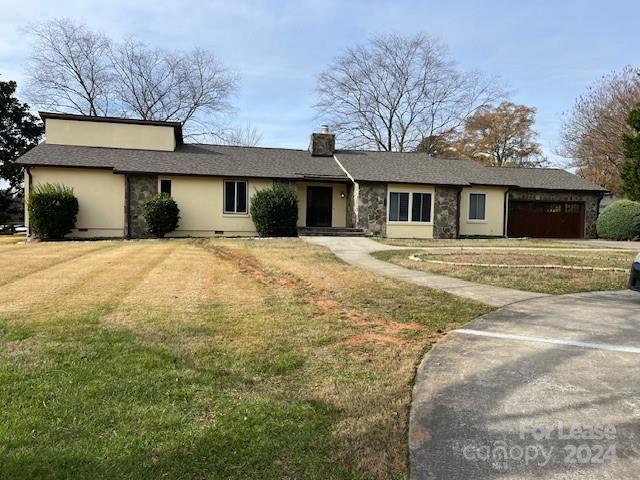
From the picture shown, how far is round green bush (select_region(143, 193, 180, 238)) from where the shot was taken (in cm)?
1856

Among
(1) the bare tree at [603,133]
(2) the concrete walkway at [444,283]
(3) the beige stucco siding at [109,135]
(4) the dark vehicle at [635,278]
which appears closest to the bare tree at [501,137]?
(1) the bare tree at [603,133]

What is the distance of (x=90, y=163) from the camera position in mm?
19219

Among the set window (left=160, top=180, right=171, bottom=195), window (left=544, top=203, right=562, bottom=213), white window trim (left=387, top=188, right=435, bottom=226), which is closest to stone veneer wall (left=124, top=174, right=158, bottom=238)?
window (left=160, top=180, right=171, bottom=195)

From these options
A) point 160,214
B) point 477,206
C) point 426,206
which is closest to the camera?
point 160,214

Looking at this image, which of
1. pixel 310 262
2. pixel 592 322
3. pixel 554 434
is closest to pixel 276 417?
pixel 554 434

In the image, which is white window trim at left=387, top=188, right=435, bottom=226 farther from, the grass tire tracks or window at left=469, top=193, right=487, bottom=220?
the grass tire tracks

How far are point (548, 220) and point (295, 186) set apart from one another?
1306 centimetres

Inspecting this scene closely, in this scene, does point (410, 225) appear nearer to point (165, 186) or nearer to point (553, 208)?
point (553, 208)

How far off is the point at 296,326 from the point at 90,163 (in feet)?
55.7

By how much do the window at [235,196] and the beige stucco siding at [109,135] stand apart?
12.9 ft

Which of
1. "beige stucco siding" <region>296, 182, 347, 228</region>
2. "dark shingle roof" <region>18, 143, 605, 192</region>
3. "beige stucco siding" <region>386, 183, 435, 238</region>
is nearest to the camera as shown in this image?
"dark shingle roof" <region>18, 143, 605, 192</region>

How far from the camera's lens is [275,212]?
19.1 metres

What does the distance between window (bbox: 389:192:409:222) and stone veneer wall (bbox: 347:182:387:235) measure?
0.34 m

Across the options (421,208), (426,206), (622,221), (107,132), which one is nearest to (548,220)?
(622,221)
